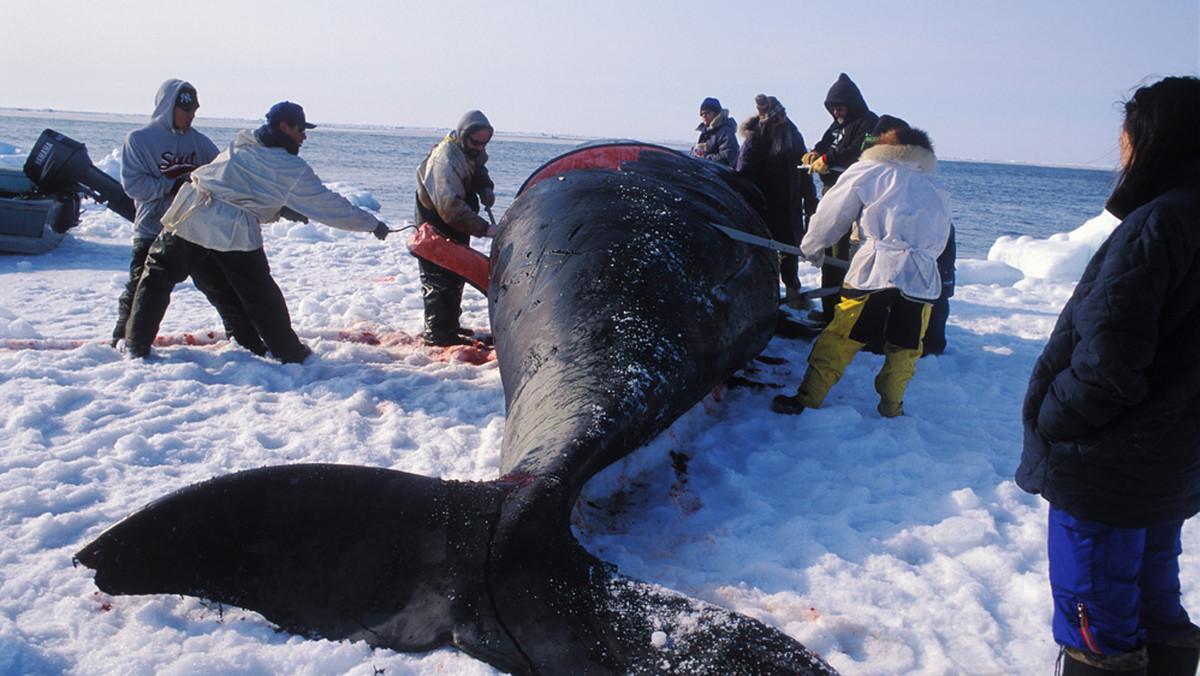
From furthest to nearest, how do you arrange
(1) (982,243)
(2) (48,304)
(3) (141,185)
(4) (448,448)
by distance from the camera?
1. (1) (982,243)
2. (2) (48,304)
3. (3) (141,185)
4. (4) (448,448)

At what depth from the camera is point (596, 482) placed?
332 centimetres

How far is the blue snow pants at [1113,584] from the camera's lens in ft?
6.79

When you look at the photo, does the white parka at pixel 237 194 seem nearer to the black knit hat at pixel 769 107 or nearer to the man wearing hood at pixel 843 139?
the black knit hat at pixel 769 107

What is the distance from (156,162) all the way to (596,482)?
436 cm

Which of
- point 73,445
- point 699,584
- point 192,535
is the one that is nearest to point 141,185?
point 73,445

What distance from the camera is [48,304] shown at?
6.50m

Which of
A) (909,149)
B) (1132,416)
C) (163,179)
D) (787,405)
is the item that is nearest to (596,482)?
(787,405)

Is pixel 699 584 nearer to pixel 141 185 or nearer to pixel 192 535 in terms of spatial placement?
pixel 192 535

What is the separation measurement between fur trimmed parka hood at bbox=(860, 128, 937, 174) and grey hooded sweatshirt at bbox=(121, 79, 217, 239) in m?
5.03

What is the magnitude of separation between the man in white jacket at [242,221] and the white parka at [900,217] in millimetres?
3592

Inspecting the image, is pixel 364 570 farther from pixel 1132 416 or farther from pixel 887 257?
pixel 887 257

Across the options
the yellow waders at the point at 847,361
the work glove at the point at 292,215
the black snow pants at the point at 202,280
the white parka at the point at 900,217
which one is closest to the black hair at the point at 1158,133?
the white parka at the point at 900,217

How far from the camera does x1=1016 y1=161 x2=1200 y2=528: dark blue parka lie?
189 centimetres

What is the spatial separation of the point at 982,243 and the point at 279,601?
70.5 ft
